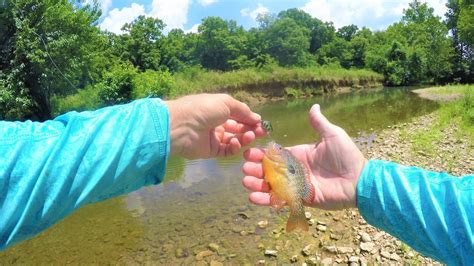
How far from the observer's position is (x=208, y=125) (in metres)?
2.33

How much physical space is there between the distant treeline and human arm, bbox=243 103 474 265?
1865 centimetres

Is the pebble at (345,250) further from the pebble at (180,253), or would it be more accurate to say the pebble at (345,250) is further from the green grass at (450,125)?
the green grass at (450,125)

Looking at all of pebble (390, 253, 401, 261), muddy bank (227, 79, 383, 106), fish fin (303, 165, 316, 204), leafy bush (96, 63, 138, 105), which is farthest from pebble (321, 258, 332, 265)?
muddy bank (227, 79, 383, 106)

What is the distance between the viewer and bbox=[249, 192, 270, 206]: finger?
2.75 meters

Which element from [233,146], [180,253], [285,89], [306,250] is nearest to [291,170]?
[233,146]

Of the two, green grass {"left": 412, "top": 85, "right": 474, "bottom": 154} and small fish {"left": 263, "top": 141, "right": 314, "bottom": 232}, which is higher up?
small fish {"left": 263, "top": 141, "right": 314, "bottom": 232}

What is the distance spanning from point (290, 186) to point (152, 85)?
21.5 meters

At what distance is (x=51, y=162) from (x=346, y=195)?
1.86 m

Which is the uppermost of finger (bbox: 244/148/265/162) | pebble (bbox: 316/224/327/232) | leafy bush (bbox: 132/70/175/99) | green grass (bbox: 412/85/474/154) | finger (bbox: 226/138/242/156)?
leafy bush (bbox: 132/70/175/99)

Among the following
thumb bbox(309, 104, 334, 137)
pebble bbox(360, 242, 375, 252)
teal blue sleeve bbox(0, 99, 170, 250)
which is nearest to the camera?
teal blue sleeve bbox(0, 99, 170, 250)

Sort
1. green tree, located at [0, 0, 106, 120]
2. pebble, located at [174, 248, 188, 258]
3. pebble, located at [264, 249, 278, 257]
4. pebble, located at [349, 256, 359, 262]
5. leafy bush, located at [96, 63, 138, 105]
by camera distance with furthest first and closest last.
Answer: leafy bush, located at [96, 63, 138, 105], green tree, located at [0, 0, 106, 120], pebble, located at [174, 248, 188, 258], pebble, located at [264, 249, 278, 257], pebble, located at [349, 256, 359, 262]

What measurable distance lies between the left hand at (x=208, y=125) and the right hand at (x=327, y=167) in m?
0.20

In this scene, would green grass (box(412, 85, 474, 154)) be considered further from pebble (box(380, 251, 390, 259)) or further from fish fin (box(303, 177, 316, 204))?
fish fin (box(303, 177, 316, 204))

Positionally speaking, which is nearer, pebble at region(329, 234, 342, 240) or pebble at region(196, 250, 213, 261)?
pebble at region(196, 250, 213, 261)
